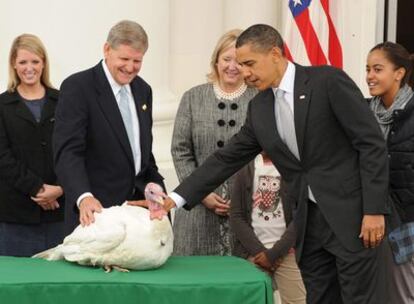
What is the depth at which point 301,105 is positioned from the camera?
4.15 metres

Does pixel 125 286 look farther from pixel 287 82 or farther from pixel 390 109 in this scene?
pixel 390 109

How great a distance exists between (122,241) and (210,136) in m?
1.45

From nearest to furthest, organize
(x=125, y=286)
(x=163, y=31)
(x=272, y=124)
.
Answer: (x=125, y=286), (x=272, y=124), (x=163, y=31)

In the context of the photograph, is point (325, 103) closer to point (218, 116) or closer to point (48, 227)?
point (218, 116)

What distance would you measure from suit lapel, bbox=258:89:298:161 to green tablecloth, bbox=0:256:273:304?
0.58 meters

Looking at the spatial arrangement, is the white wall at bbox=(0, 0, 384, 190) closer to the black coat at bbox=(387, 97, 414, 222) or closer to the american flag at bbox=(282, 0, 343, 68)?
the american flag at bbox=(282, 0, 343, 68)

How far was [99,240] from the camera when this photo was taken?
3.84 meters

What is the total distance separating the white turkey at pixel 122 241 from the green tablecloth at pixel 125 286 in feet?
0.14

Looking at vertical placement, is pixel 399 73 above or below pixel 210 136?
above

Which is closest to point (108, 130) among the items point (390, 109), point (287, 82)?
point (287, 82)

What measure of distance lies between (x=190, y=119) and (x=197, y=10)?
2.21 meters

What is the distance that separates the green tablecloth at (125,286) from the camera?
3672mm

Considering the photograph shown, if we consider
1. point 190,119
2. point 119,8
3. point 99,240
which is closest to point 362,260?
point 99,240

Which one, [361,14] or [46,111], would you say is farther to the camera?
[361,14]
